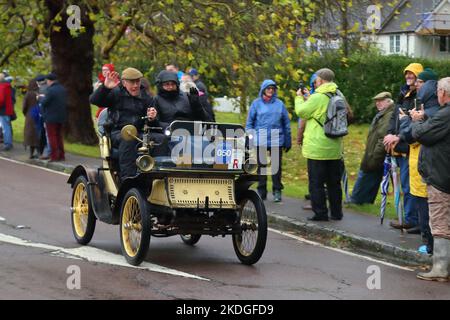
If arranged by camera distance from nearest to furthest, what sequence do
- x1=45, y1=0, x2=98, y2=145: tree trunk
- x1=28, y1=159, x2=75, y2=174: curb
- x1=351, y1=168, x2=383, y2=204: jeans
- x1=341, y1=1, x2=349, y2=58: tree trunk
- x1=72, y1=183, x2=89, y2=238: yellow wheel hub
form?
x1=72, y1=183, x2=89, y2=238: yellow wheel hub, x1=351, y1=168, x2=383, y2=204: jeans, x1=28, y1=159, x2=75, y2=174: curb, x1=341, y1=1, x2=349, y2=58: tree trunk, x1=45, y1=0, x2=98, y2=145: tree trunk

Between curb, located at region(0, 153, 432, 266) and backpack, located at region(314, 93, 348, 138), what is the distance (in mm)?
1329

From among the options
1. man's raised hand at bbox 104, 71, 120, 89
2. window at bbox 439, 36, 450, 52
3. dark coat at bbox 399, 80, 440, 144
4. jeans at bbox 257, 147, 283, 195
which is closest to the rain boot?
dark coat at bbox 399, 80, 440, 144

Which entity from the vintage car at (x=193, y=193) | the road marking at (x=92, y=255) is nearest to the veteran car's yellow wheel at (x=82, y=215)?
the road marking at (x=92, y=255)

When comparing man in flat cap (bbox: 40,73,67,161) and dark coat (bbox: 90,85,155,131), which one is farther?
man in flat cap (bbox: 40,73,67,161)

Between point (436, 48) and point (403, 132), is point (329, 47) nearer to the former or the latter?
point (403, 132)

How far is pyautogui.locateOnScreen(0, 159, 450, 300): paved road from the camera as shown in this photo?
883cm

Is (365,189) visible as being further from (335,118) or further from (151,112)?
(151,112)

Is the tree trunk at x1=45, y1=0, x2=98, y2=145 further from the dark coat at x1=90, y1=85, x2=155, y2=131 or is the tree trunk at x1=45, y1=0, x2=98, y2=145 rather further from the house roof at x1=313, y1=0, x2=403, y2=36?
the dark coat at x1=90, y1=85, x2=155, y2=131

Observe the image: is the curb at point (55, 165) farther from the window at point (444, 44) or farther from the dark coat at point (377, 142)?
the window at point (444, 44)

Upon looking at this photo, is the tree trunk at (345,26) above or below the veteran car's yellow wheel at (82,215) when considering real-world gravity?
above

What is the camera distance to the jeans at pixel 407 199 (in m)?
12.7

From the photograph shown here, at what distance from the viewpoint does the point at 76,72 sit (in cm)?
2430

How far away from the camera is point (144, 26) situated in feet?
70.0

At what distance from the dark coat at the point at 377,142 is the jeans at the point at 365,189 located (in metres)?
0.29
